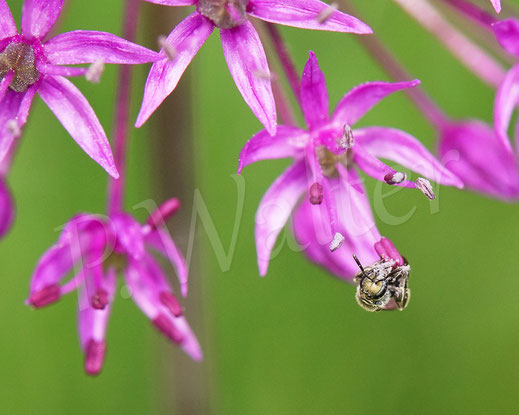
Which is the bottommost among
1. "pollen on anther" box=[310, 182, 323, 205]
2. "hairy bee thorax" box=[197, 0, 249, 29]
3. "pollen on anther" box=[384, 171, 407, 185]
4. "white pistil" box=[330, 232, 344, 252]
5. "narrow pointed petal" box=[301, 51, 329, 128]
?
"white pistil" box=[330, 232, 344, 252]

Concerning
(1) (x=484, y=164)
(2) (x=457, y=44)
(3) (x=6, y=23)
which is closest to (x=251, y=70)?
(3) (x=6, y=23)

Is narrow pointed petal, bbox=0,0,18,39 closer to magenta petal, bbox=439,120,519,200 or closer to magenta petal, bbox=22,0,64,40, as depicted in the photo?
magenta petal, bbox=22,0,64,40

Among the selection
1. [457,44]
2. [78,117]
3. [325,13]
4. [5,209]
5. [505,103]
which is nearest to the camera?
[325,13]

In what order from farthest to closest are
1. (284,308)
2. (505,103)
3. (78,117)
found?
(284,308)
(505,103)
(78,117)

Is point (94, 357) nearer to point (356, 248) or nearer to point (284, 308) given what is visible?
Result: point (356, 248)

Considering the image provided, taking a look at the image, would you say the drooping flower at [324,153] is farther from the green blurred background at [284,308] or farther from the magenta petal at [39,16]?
the green blurred background at [284,308]

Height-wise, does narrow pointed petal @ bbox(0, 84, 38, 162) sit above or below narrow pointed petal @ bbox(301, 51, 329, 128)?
above

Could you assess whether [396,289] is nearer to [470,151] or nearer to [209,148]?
[470,151]

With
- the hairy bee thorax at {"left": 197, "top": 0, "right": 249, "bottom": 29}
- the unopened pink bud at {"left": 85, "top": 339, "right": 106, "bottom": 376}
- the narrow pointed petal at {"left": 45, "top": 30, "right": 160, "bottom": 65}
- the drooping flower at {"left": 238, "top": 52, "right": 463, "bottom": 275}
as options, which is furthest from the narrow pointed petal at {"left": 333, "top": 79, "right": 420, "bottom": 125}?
the unopened pink bud at {"left": 85, "top": 339, "right": 106, "bottom": 376}
